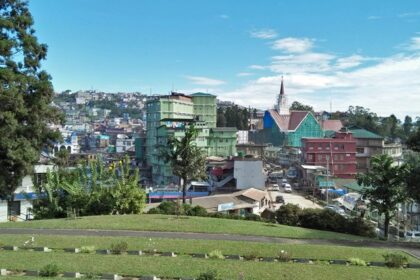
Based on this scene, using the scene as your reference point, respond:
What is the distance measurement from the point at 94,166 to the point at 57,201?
314 cm

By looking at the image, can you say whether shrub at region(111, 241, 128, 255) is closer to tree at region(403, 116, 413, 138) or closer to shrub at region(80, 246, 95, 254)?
shrub at region(80, 246, 95, 254)

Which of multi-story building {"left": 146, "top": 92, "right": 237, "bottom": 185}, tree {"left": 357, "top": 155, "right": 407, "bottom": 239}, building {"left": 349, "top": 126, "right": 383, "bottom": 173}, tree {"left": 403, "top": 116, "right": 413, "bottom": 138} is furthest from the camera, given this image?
tree {"left": 403, "top": 116, "right": 413, "bottom": 138}

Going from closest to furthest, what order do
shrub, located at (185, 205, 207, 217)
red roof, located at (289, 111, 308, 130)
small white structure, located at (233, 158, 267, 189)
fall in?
1. shrub, located at (185, 205, 207, 217)
2. small white structure, located at (233, 158, 267, 189)
3. red roof, located at (289, 111, 308, 130)

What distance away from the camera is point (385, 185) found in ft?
83.7

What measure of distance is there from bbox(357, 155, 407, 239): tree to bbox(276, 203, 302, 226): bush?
444 centimetres

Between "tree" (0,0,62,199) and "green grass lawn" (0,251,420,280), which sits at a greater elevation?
"tree" (0,0,62,199)

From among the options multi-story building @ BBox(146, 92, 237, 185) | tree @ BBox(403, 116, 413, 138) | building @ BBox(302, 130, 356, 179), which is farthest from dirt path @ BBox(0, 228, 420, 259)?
tree @ BBox(403, 116, 413, 138)

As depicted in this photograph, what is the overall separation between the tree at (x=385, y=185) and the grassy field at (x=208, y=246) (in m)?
9.62

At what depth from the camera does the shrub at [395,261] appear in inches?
554

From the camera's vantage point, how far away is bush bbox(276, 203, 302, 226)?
25.7 meters

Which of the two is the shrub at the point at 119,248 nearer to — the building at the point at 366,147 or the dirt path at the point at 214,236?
the dirt path at the point at 214,236

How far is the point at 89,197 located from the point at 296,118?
81.8 meters

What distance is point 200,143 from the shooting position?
245ft

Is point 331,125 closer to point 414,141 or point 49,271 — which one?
point 414,141
